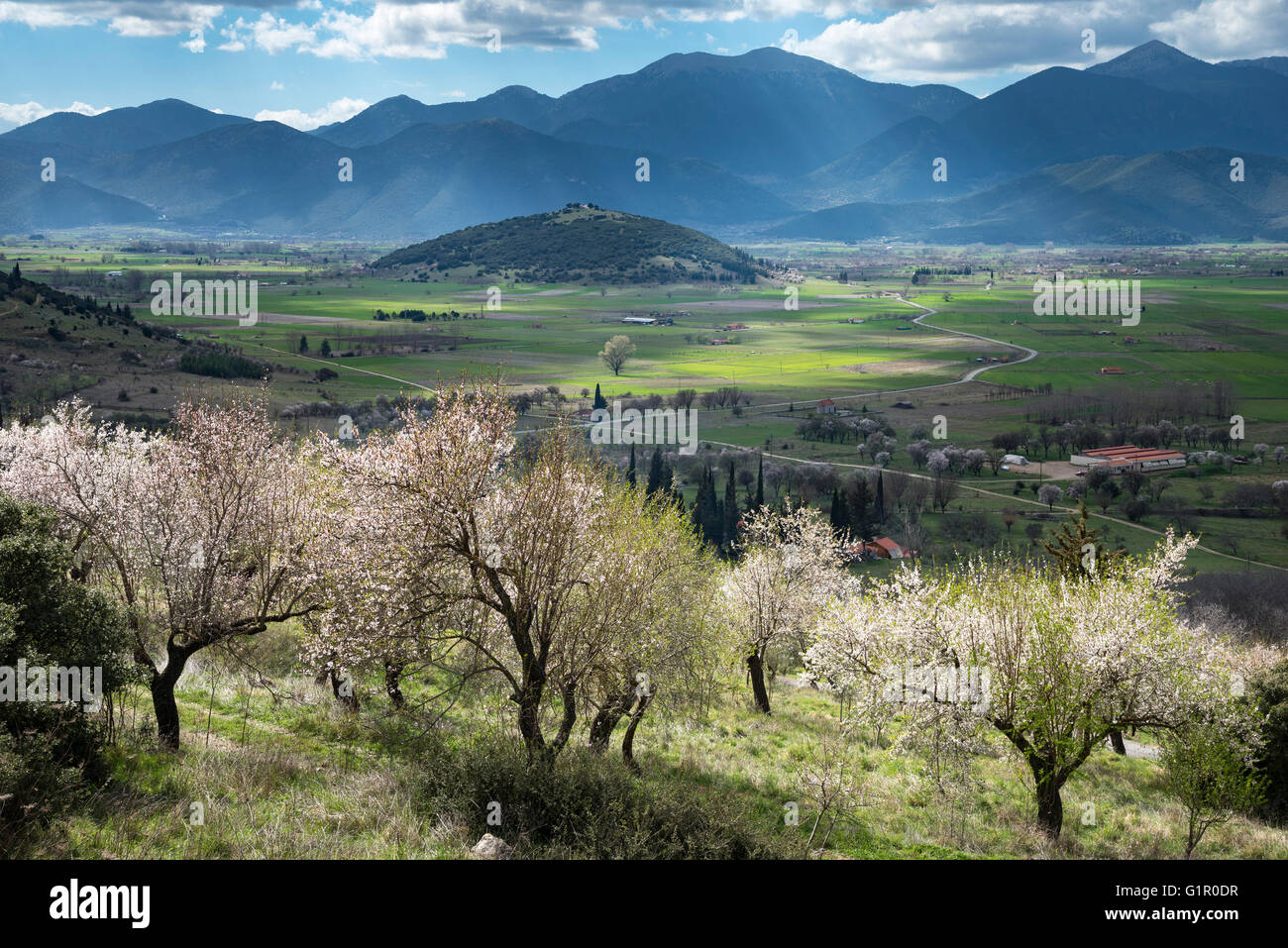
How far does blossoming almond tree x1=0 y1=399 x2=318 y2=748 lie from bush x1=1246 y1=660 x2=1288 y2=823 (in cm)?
2473

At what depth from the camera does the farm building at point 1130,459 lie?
121 metres

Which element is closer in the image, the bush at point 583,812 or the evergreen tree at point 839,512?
the bush at point 583,812

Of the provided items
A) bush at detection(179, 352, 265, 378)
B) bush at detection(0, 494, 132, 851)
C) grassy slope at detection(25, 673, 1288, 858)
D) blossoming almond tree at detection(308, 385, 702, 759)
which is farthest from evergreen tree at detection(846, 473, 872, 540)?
bush at detection(179, 352, 265, 378)

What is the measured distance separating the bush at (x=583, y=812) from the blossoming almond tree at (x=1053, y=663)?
7685 mm

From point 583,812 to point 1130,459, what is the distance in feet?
415

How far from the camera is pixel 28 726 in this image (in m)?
14.7

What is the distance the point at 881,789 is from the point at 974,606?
5557 mm

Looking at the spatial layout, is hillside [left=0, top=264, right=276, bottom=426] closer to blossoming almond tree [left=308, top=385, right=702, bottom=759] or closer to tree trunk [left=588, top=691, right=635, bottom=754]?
tree trunk [left=588, top=691, right=635, bottom=754]

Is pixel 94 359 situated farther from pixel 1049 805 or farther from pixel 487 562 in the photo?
pixel 1049 805

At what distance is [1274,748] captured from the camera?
25.2 m

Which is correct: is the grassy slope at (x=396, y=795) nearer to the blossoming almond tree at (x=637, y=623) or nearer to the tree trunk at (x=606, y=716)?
the tree trunk at (x=606, y=716)

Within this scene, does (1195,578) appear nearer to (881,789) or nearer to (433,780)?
(881,789)

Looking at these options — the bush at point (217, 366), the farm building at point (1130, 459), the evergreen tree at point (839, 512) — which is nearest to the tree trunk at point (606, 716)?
the evergreen tree at point (839, 512)
